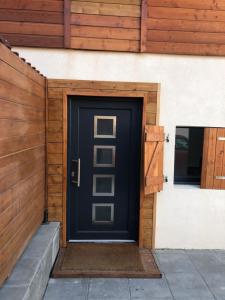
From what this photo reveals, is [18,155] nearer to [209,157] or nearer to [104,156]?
[104,156]

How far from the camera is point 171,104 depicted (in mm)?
3637

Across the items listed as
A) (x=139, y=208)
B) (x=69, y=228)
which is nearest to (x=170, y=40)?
(x=139, y=208)

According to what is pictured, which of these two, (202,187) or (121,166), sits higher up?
(121,166)

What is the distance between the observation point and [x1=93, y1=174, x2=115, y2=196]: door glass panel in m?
3.82

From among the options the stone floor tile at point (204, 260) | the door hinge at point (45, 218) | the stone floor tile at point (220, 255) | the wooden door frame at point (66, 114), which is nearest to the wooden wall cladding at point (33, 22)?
the wooden door frame at point (66, 114)

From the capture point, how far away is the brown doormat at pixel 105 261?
10.1 feet

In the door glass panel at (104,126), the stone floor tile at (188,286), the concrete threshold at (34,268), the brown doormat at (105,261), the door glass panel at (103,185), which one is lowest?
the stone floor tile at (188,286)

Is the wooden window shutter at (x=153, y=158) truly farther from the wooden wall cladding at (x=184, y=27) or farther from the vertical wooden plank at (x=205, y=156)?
the wooden wall cladding at (x=184, y=27)

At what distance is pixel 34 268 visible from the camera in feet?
7.81

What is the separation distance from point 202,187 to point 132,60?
6.51 feet

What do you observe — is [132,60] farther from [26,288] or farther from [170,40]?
[26,288]

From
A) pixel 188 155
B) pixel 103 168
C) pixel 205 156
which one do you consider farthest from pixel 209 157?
pixel 103 168

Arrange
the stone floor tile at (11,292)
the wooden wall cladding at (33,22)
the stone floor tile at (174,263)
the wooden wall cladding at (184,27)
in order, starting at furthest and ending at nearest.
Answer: the wooden wall cladding at (184,27)
the wooden wall cladding at (33,22)
the stone floor tile at (174,263)
the stone floor tile at (11,292)

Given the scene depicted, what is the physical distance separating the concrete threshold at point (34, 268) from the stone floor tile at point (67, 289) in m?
0.08
